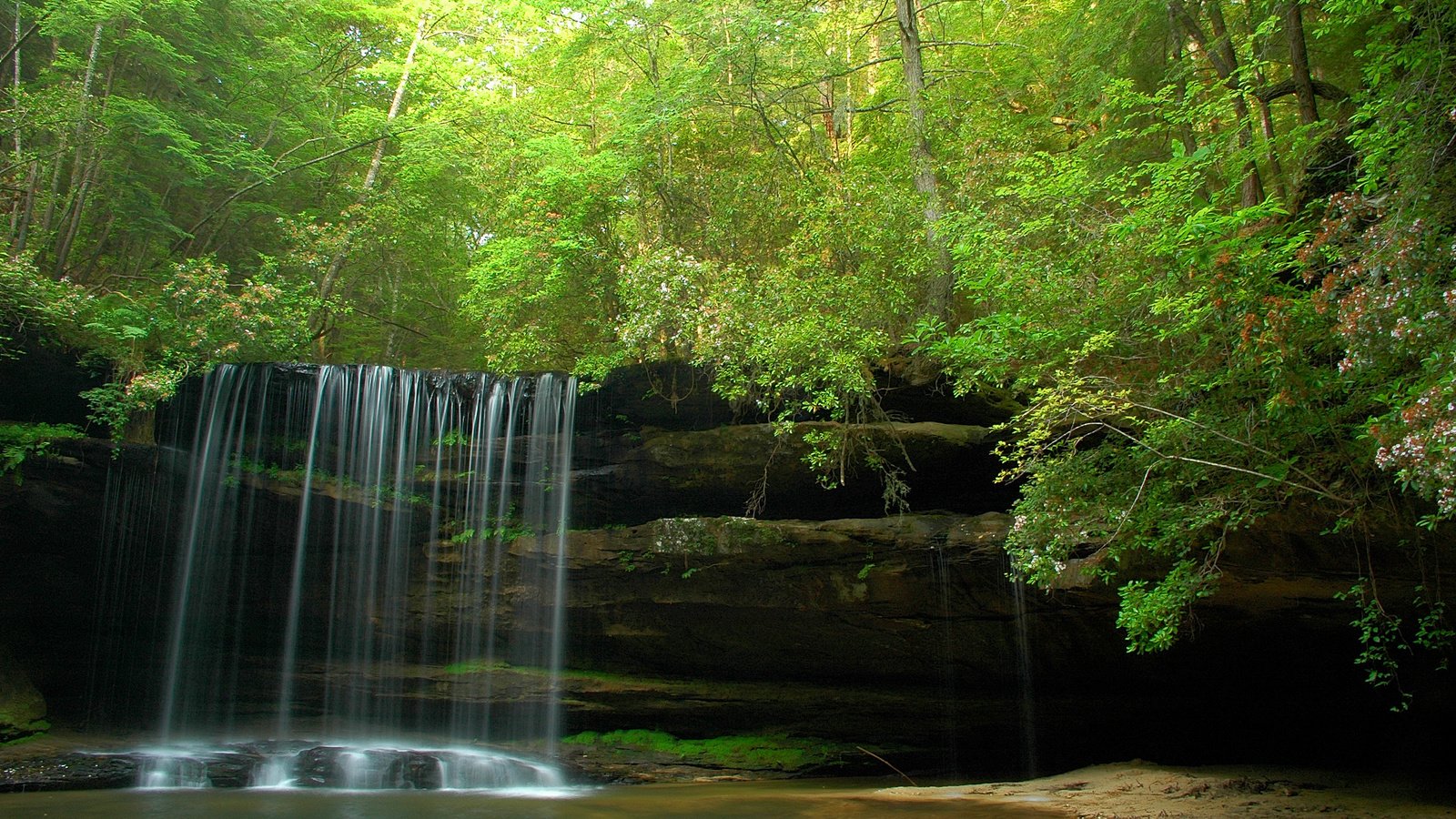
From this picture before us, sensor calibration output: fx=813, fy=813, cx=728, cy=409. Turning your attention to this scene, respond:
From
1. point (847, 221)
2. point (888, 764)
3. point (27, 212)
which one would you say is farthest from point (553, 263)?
point (888, 764)

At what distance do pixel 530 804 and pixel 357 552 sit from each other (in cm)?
599

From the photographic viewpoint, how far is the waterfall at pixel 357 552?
45.0 feet

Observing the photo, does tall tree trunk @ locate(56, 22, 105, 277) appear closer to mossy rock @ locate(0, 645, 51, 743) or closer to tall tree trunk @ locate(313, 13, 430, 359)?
tall tree trunk @ locate(313, 13, 430, 359)

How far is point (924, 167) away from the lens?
13.3 metres

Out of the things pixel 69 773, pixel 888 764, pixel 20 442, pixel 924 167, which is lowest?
pixel 888 764

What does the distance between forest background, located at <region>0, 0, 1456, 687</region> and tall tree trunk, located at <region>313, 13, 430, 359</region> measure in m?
0.10

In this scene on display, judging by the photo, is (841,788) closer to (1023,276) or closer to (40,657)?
(1023,276)

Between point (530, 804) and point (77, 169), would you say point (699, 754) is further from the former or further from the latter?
point (77, 169)

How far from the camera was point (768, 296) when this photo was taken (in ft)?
39.5

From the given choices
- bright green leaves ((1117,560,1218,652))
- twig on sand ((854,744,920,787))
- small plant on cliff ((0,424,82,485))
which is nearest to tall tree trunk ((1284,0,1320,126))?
bright green leaves ((1117,560,1218,652))

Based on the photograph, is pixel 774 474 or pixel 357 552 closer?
pixel 774 474

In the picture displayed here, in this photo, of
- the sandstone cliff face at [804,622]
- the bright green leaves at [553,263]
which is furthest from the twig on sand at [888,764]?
the bright green leaves at [553,263]

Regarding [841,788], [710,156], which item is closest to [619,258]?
[710,156]

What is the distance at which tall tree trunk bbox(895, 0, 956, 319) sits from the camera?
489 inches
